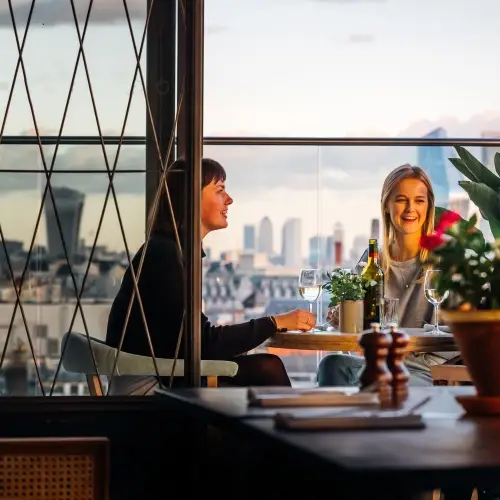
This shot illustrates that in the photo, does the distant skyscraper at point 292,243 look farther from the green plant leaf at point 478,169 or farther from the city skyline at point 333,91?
the green plant leaf at point 478,169

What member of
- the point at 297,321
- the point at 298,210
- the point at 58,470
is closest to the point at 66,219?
the point at 297,321

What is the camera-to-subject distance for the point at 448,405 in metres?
1.96

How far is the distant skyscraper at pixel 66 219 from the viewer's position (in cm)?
378

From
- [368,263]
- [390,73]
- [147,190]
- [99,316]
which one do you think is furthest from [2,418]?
[390,73]

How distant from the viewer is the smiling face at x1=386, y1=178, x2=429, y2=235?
4.48 m

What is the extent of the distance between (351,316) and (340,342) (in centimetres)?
21

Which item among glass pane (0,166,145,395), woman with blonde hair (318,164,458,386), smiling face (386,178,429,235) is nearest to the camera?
glass pane (0,166,145,395)

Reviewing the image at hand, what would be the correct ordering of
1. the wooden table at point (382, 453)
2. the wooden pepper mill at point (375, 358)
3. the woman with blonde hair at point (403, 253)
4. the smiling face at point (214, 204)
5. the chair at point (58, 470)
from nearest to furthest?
the wooden table at point (382, 453), the wooden pepper mill at point (375, 358), the chair at point (58, 470), the smiling face at point (214, 204), the woman with blonde hair at point (403, 253)

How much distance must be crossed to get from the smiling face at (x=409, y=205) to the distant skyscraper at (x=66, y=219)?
1349 millimetres

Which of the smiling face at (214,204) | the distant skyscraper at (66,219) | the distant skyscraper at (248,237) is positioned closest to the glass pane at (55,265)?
the distant skyscraper at (66,219)

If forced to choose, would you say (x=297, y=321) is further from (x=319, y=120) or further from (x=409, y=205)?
(x=319, y=120)

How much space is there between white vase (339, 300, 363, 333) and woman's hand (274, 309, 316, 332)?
105mm

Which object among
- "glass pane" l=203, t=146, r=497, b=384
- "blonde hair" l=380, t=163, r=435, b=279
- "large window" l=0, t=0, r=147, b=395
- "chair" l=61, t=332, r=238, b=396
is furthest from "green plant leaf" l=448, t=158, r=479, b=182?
"chair" l=61, t=332, r=238, b=396

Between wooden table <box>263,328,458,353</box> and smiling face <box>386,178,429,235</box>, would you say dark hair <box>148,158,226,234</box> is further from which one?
smiling face <box>386,178,429,235</box>
